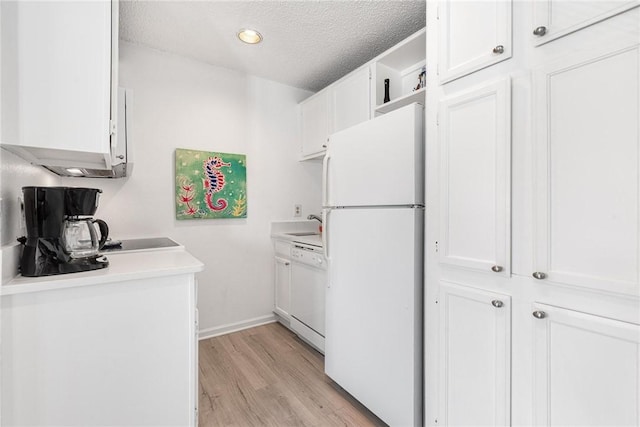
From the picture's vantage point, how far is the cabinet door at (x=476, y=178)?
1.14m

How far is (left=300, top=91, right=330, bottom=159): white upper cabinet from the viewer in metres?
2.76

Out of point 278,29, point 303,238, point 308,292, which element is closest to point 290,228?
point 303,238

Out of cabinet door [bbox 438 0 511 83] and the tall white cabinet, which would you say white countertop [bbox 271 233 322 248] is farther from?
cabinet door [bbox 438 0 511 83]

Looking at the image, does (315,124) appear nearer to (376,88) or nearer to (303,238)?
(376,88)

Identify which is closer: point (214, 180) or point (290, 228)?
point (214, 180)

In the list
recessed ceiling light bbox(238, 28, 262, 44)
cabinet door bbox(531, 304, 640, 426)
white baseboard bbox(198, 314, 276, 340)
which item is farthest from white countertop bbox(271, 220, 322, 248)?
cabinet door bbox(531, 304, 640, 426)

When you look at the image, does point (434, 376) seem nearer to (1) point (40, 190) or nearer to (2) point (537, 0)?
(2) point (537, 0)

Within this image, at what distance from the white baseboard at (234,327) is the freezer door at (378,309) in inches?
48.1

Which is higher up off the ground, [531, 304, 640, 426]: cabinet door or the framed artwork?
the framed artwork

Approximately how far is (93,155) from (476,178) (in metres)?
1.60

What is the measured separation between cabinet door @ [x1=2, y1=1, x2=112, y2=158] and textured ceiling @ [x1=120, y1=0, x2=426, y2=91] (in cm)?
110

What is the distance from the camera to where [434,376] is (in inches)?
54.1

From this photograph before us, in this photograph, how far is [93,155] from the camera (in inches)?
49.3

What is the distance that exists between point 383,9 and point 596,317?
1988 mm
